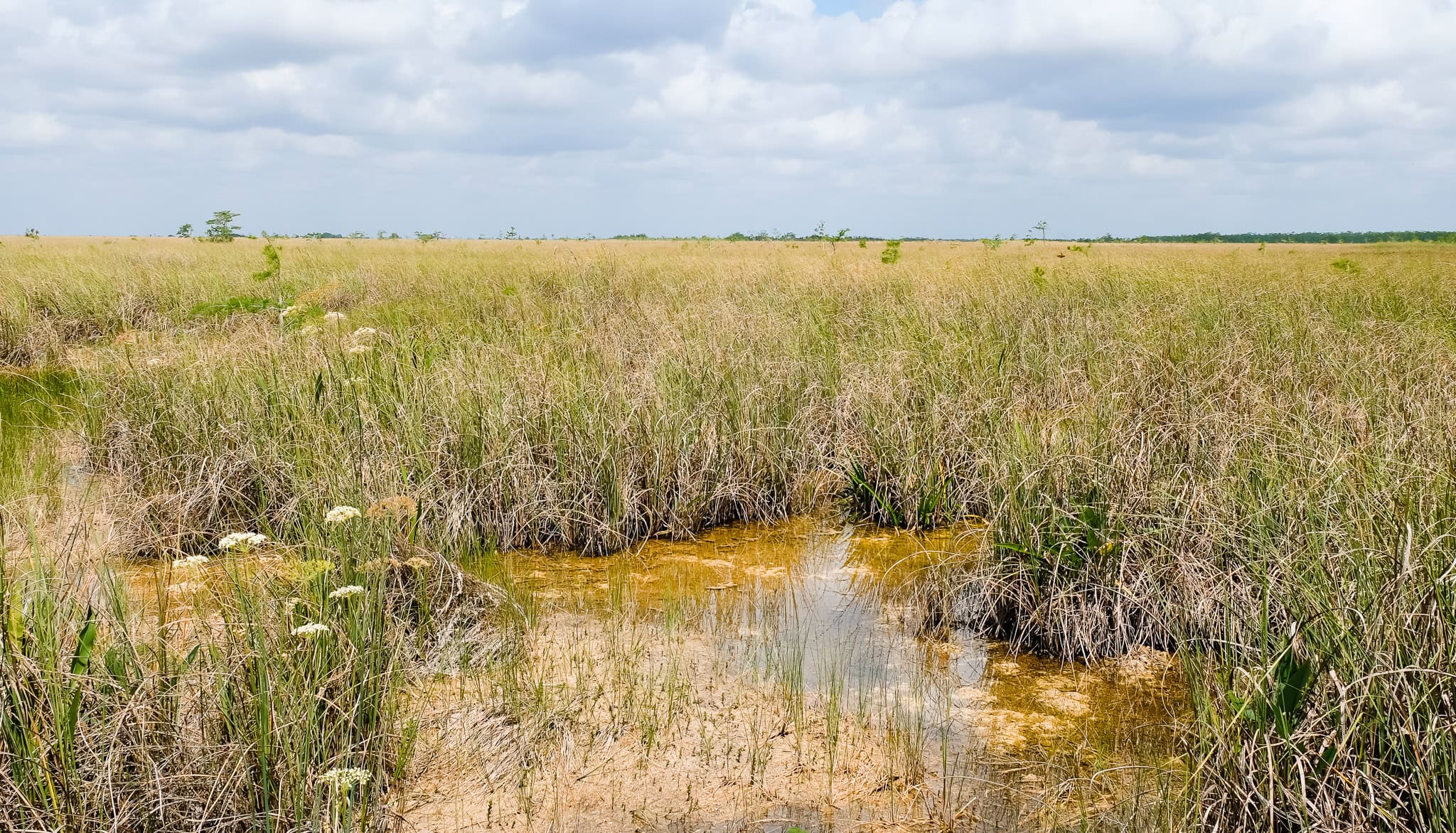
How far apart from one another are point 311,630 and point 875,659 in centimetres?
224

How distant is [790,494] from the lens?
5.88 metres

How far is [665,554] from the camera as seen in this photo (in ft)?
17.1

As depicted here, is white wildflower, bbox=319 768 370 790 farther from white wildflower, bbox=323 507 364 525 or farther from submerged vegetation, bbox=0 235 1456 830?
white wildflower, bbox=323 507 364 525

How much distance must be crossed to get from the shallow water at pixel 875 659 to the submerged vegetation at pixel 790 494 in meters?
0.13

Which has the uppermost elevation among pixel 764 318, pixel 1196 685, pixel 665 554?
pixel 764 318

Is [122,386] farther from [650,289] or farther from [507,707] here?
[650,289]

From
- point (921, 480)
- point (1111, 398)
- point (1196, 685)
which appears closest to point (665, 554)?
point (921, 480)

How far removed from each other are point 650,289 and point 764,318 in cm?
367

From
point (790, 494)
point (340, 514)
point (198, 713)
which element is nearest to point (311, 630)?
point (198, 713)

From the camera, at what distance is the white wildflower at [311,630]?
2.58 m

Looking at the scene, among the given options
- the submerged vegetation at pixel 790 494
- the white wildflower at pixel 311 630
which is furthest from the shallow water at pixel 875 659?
the white wildflower at pixel 311 630

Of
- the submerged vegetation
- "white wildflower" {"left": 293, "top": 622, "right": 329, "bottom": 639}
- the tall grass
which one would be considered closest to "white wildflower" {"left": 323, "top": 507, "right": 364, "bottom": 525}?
the submerged vegetation

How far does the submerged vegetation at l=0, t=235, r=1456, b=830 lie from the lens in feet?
7.77

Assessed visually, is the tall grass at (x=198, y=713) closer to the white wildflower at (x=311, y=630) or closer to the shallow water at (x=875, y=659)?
the white wildflower at (x=311, y=630)
